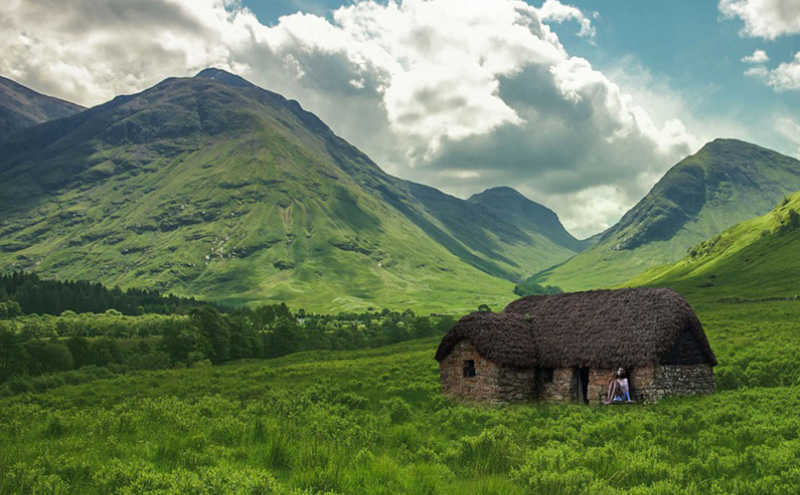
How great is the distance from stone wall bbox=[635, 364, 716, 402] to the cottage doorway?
4190mm

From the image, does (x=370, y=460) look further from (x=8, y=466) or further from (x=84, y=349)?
(x=84, y=349)

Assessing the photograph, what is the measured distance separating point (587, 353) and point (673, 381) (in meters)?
5.82

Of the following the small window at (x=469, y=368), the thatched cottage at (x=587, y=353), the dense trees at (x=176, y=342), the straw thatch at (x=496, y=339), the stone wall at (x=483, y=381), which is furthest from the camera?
the dense trees at (x=176, y=342)

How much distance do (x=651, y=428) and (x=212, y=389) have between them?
1525 inches

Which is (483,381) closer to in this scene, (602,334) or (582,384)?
(582,384)

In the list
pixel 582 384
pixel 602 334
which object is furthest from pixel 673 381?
pixel 582 384

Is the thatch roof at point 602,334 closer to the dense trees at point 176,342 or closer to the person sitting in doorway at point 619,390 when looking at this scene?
the person sitting in doorway at point 619,390

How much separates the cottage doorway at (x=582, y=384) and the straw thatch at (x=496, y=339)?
328cm

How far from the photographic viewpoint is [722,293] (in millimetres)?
152500

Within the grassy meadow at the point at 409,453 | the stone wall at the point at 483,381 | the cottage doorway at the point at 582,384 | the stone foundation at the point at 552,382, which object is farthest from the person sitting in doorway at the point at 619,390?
the stone wall at the point at 483,381

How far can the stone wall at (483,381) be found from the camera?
120 feet

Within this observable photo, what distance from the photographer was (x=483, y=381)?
37188 millimetres

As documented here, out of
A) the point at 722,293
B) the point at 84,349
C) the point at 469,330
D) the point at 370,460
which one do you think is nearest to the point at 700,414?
the point at 469,330

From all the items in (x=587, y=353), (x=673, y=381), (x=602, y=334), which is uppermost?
(x=602, y=334)
